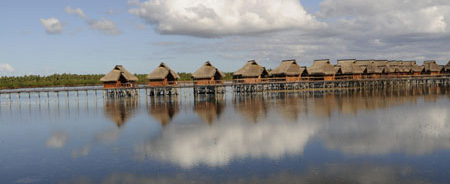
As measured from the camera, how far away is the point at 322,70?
56.0m

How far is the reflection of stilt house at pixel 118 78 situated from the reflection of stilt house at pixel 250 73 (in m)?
14.8

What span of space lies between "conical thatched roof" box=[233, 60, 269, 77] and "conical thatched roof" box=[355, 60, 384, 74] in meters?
22.0

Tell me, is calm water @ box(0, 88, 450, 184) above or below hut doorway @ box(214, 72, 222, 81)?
below

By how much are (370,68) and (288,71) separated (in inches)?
804

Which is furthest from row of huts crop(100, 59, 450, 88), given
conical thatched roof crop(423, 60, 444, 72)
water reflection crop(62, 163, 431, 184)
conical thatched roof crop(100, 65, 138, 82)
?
water reflection crop(62, 163, 431, 184)

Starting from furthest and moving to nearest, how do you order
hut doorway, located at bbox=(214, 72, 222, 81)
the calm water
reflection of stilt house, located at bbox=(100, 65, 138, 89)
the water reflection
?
hut doorway, located at bbox=(214, 72, 222, 81) < reflection of stilt house, located at bbox=(100, 65, 138, 89) < the calm water < the water reflection

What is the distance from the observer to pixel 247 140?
52.6 ft

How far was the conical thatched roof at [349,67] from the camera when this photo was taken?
60.5 m

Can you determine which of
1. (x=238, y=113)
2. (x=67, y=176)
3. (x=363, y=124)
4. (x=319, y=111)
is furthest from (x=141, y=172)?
(x=319, y=111)

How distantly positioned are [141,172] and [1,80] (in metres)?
89.9

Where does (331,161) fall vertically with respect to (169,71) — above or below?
below

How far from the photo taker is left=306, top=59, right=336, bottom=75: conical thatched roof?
5603 cm

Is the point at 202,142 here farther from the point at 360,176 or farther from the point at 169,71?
the point at 169,71

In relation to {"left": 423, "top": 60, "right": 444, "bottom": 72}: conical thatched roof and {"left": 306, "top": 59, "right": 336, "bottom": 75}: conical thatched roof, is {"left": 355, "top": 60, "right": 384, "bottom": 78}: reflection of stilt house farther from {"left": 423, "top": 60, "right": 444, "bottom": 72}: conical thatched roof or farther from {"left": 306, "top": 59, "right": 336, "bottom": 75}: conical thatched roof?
{"left": 423, "top": 60, "right": 444, "bottom": 72}: conical thatched roof
